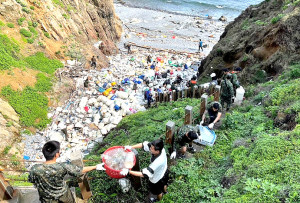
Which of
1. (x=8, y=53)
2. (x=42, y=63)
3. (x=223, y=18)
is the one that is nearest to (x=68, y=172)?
(x=8, y=53)

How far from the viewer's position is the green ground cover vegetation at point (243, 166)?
3.41 metres

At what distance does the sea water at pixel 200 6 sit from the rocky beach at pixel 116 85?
33.6 feet

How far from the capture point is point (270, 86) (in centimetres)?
780

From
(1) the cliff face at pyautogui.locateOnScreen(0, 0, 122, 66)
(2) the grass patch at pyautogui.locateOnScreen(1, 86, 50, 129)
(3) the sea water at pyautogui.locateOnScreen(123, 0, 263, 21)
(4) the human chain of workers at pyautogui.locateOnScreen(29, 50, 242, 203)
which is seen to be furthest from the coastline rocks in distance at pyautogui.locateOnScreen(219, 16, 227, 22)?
(4) the human chain of workers at pyautogui.locateOnScreen(29, 50, 242, 203)

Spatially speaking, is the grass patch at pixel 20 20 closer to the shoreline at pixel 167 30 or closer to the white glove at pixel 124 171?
the shoreline at pixel 167 30

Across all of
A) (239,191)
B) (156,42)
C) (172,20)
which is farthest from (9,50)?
(172,20)

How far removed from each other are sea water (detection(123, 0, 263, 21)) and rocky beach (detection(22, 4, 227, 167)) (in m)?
10.2

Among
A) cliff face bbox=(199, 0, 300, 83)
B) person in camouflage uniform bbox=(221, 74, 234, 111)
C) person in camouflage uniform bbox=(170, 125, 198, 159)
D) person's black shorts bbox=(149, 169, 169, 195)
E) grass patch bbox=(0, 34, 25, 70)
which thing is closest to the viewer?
person's black shorts bbox=(149, 169, 169, 195)

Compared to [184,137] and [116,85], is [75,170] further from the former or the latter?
[116,85]

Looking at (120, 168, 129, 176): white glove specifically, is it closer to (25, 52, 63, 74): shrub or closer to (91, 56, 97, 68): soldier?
(25, 52, 63, 74): shrub

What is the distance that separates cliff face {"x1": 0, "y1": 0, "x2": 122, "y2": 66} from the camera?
14.1m

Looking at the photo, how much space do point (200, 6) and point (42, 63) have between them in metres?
33.6

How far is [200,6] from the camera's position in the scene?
1545 inches

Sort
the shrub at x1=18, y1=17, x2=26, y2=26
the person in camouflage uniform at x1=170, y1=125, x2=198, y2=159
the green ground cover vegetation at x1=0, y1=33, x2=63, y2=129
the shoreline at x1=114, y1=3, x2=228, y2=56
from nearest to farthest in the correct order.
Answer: the person in camouflage uniform at x1=170, y1=125, x2=198, y2=159 < the green ground cover vegetation at x1=0, y1=33, x2=63, y2=129 < the shrub at x1=18, y1=17, x2=26, y2=26 < the shoreline at x1=114, y1=3, x2=228, y2=56
